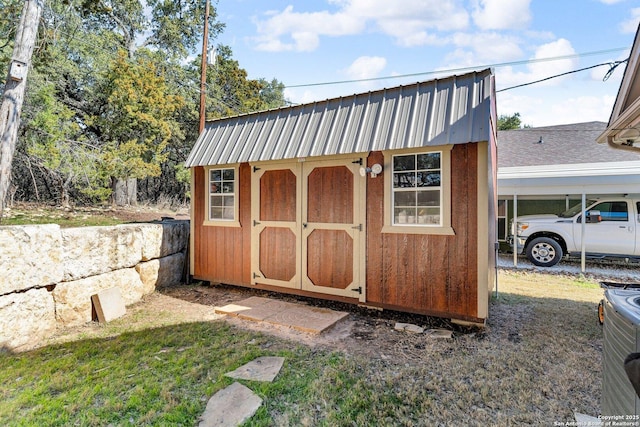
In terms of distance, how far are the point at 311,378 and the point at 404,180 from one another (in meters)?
2.41

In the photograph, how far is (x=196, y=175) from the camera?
5527 mm

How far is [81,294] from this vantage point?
379 centimetres

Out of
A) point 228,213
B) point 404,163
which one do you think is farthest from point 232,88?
point 404,163

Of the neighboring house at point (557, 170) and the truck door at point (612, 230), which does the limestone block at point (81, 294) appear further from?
the truck door at point (612, 230)

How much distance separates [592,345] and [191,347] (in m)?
3.95

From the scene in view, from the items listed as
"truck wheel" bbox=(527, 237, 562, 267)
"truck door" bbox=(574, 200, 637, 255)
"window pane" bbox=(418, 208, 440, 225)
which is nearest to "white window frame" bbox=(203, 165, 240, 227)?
"window pane" bbox=(418, 208, 440, 225)

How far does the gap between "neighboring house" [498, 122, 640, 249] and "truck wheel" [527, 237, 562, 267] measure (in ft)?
3.52

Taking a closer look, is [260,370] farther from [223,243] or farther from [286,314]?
[223,243]

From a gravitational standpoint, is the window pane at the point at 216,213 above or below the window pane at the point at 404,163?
below

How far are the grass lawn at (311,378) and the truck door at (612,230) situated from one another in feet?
14.1

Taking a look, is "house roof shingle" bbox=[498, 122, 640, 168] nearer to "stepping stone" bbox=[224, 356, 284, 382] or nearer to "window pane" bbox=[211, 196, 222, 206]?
"window pane" bbox=[211, 196, 222, 206]

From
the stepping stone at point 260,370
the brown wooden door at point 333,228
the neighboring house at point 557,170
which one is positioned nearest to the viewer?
the stepping stone at point 260,370

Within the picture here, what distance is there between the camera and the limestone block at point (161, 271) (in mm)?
4863

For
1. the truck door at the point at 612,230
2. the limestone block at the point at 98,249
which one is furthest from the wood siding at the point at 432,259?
the truck door at the point at 612,230
